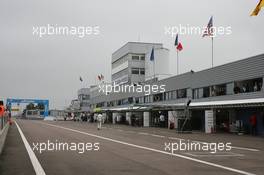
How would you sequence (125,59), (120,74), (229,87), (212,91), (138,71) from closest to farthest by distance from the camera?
(229,87)
(212,91)
(138,71)
(125,59)
(120,74)

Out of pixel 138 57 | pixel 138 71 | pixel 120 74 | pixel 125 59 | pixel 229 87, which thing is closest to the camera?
pixel 229 87

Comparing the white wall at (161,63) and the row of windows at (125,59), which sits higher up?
the row of windows at (125,59)

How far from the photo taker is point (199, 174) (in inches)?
490

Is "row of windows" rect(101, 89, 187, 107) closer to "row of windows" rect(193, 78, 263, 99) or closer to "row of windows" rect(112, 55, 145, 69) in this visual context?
"row of windows" rect(193, 78, 263, 99)

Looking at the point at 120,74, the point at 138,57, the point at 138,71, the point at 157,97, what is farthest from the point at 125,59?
the point at 157,97

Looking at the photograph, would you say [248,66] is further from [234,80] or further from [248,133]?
[248,133]

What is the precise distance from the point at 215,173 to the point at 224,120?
30.8 metres

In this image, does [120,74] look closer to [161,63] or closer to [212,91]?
[161,63]

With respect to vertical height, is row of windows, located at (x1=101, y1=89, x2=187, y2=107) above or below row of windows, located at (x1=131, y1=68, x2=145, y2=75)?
below

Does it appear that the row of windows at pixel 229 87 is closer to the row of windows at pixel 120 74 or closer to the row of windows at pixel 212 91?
the row of windows at pixel 212 91

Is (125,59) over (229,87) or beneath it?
over

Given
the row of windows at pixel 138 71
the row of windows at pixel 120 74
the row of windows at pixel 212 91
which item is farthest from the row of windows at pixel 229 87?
the row of windows at pixel 120 74

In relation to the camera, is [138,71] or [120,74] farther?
[120,74]

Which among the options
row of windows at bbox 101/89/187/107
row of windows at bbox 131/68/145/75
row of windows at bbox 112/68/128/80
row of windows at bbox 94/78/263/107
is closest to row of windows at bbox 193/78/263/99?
row of windows at bbox 94/78/263/107
